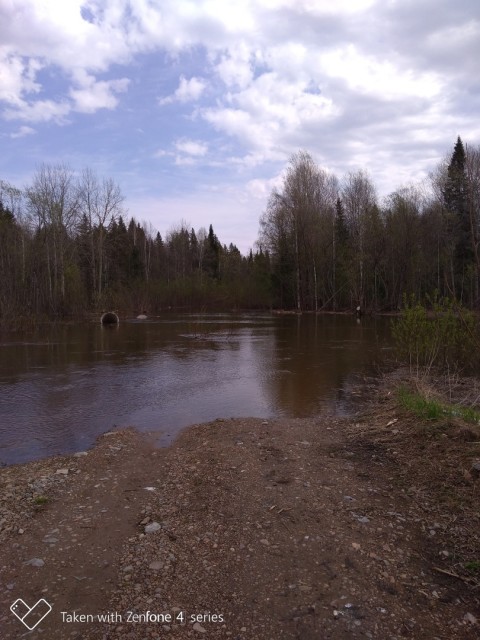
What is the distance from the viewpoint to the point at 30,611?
11.2 ft

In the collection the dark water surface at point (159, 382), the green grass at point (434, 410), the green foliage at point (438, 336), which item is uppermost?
the green foliage at point (438, 336)

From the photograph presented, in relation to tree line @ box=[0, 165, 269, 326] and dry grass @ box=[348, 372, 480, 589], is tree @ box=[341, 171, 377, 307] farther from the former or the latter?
dry grass @ box=[348, 372, 480, 589]

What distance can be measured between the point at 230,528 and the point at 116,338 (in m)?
23.1

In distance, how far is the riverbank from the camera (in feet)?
10.7

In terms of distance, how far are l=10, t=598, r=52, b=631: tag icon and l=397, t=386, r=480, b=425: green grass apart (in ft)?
18.8

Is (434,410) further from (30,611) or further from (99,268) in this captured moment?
(99,268)

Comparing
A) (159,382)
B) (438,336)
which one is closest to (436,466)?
(438,336)

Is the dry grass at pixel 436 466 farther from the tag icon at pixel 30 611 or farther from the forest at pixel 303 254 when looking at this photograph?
the forest at pixel 303 254

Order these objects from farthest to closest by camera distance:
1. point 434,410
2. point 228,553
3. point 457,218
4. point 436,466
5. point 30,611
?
point 457,218 < point 434,410 < point 436,466 < point 228,553 < point 30,611

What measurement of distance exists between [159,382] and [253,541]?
9699 mm

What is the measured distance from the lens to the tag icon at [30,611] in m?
3.30

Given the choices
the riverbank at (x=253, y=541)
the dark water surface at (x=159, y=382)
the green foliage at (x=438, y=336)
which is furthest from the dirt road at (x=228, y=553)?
the green foliage at (x=438, y=336)

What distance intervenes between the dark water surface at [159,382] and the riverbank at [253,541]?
7.97ft

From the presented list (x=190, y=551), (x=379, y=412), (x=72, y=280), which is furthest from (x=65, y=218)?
(x=190, y=551)
